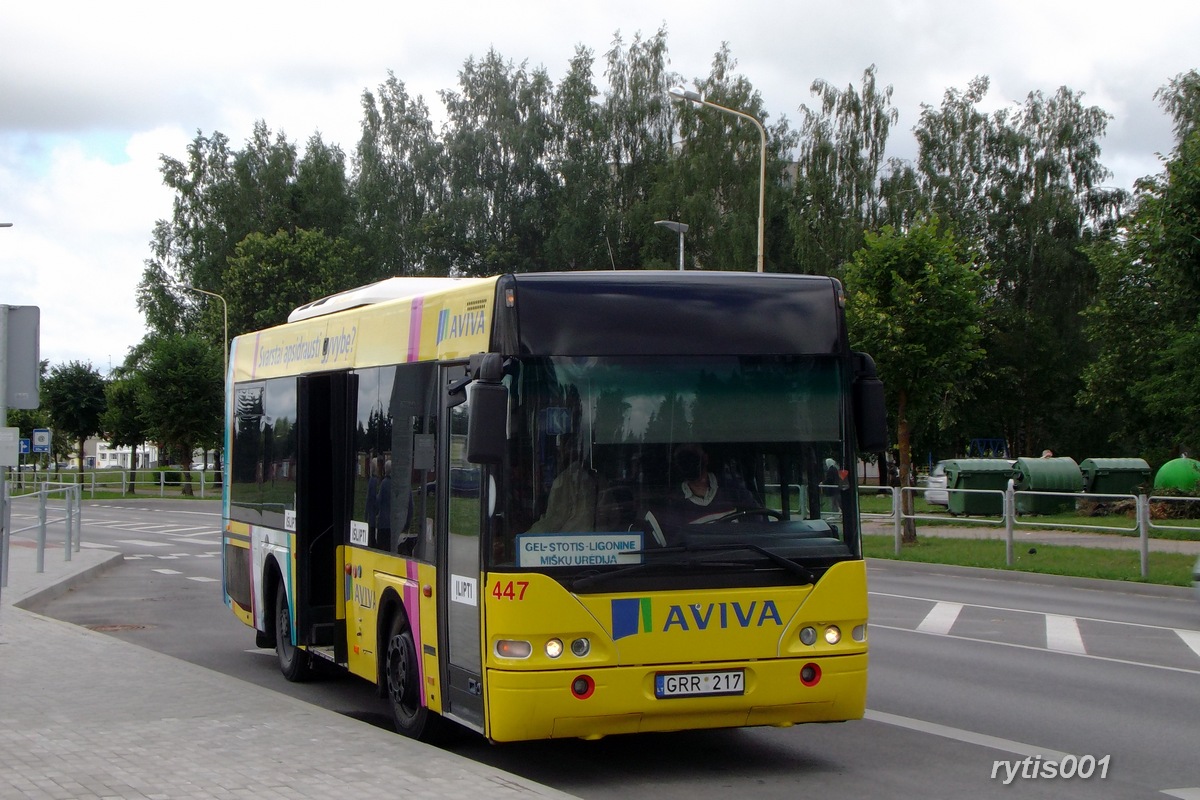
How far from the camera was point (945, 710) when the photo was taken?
9.38 m

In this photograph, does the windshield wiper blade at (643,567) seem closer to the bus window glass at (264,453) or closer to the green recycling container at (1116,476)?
the bus window glass at (264,453)

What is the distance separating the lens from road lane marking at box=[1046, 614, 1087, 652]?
12.9 meters

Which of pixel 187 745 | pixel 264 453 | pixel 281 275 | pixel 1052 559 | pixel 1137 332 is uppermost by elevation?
pixel 281 275

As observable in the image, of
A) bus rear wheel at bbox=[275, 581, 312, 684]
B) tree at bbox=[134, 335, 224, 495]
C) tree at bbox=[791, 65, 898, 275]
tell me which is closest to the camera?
bus rear wheel at bbox=[275, 581, 312, 684]

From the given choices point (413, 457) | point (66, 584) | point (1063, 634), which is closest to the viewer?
point (413, 457)

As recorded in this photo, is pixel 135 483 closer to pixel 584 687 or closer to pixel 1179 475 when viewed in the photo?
pixel 1179 475

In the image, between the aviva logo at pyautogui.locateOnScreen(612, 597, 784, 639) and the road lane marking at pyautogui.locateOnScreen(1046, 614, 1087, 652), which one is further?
the road lane marking at pyautogui.locateOnScreen(1046, 614, 1087, 652)

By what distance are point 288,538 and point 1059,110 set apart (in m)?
52.0

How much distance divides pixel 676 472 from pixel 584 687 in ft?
3.88

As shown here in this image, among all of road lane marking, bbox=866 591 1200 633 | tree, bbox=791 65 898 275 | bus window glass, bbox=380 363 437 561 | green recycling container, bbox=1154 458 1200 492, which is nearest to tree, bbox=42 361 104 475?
tree, bbox=791 65 898 275

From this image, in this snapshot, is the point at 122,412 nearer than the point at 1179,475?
No

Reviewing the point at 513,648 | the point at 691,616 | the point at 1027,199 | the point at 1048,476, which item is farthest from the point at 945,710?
the point at 1027,199

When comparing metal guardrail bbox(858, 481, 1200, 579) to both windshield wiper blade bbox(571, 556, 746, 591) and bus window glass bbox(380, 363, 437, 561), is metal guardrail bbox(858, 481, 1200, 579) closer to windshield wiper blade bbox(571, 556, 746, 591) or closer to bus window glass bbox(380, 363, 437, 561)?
bus window glass bbox(380, 363, 437, 561)

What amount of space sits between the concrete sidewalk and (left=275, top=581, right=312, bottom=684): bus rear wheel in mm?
803
